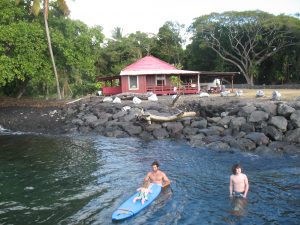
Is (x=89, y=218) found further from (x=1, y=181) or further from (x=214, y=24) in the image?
(x=214, y=24)

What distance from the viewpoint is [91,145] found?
20.0 meters

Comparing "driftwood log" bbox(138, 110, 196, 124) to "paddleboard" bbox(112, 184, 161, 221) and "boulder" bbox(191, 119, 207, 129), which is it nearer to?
"boulder" bbox(191, 119, 207, 129)

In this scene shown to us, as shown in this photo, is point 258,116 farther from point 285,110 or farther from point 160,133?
point 160,133

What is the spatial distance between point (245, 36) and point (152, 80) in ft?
60.4

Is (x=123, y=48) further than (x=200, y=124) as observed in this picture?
Yes

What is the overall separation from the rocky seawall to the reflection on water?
1.19 metres

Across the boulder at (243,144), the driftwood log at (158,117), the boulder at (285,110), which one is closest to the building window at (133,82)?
the driftwood log at (158,117)

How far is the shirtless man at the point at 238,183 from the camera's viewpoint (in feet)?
33.0

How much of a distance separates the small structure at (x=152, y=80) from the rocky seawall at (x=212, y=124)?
26.8 feet

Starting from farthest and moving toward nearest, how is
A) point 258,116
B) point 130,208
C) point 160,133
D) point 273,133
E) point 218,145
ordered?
point 160,133 → point 258,116 → point 273,133 → point 218,145 → point 130,208

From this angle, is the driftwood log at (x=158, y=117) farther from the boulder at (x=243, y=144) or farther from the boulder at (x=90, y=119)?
the boulder at (x=243, y=144)

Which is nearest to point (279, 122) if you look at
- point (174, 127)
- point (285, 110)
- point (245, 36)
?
point (285, 110)

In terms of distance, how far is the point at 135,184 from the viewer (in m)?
12.7

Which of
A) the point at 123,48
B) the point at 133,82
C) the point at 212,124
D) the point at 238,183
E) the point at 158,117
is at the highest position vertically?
the point at 123,48
